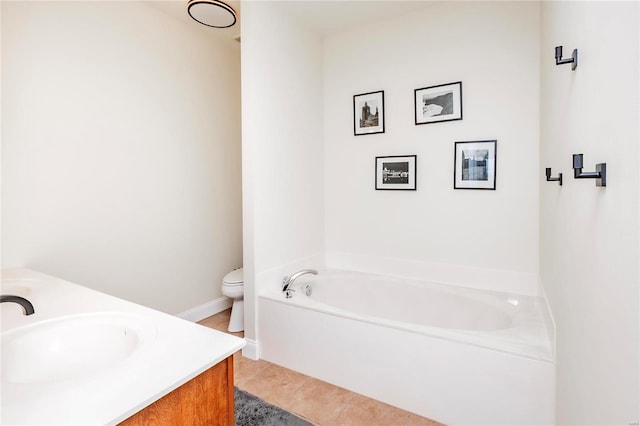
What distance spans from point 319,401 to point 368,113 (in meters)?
2.27

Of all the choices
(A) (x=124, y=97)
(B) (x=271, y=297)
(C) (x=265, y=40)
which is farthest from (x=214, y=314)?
(C) (x=265, y=40)

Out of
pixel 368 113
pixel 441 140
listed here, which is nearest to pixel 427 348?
pixel 441 140

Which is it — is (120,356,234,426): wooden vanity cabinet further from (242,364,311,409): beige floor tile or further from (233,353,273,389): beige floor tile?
(233,353,273,389): beige floor tile

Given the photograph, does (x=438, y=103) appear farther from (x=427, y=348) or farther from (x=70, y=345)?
(x=70, y=345)

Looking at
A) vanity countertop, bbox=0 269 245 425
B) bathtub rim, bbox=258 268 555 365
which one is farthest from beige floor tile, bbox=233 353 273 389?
vanity countertop, bbox=0 269 245 425

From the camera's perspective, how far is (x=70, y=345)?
109 cm

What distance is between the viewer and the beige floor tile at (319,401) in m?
1.76

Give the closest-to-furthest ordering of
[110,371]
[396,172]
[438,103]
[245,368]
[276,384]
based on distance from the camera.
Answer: [110,371] → [276,384] → [245,368] → [438,103] → [396,172]

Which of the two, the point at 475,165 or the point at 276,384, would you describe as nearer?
the point at 276,384

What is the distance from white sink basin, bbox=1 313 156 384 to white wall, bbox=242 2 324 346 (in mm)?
1290

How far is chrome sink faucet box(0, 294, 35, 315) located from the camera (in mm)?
1069

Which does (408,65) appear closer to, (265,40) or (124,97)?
(265,40)

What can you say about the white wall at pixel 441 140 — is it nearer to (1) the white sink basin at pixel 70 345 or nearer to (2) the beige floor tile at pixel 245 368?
(2) the beige floor tile at pixel 245 368

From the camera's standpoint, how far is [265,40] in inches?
94.3
